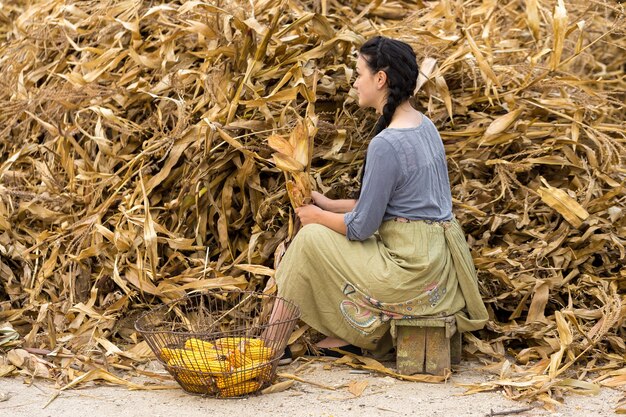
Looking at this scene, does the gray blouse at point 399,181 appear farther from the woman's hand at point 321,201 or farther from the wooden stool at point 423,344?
the wooden stool at point 423,344

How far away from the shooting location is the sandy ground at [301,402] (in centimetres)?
312

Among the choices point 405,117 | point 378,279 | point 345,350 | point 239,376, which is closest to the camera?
point 239,376

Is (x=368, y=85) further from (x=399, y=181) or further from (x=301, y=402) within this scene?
(x=301, y=402)

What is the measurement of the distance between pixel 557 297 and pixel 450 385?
71 centimetres

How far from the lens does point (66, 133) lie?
171 inches

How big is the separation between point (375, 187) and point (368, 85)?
39 cm

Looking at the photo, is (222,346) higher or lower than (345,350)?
higher

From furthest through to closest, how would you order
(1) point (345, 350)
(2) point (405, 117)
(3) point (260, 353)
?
(1) point (345, 350), (2) point (405, 117), (3) point (260, 353)

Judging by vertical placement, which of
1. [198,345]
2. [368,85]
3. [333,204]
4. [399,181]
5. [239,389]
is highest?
[368,85]

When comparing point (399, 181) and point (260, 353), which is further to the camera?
point (399, 181)

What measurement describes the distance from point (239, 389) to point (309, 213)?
73cm

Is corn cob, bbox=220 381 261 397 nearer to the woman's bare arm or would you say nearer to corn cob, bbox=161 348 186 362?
corn cob, bbox=161 348 186 362

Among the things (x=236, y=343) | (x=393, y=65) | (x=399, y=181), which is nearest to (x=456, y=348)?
(x=399, y=181)

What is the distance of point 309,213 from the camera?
3627 millimetres
